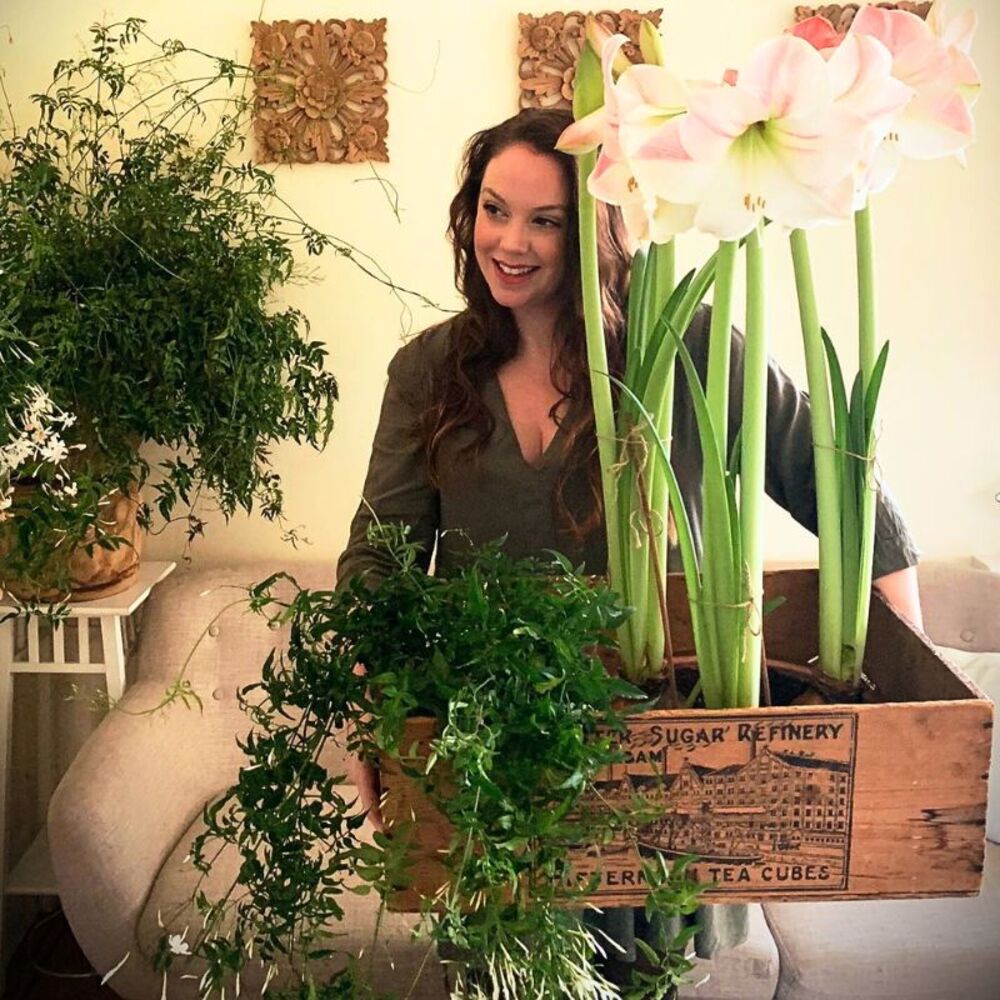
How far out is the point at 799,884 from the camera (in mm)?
643

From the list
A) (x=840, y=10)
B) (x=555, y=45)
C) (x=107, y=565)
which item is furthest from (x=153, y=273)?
(x=840, y=10)

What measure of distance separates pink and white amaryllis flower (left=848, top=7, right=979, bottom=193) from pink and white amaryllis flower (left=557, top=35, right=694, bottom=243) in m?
0.11

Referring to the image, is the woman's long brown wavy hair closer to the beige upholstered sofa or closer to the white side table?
the beige upholstered sofa

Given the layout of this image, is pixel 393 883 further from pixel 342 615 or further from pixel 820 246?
pixel 820 246

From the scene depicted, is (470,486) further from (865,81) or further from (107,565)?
(107,565)

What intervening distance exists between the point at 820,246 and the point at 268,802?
1.68 m

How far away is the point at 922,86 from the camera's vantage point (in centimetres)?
56

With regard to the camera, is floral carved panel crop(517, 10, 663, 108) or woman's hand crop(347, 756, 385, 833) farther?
floral carved panel crop(517, 10, 663, 108)

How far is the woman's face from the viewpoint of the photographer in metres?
1.03

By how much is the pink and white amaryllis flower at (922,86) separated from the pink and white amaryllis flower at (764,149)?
0.19 ft

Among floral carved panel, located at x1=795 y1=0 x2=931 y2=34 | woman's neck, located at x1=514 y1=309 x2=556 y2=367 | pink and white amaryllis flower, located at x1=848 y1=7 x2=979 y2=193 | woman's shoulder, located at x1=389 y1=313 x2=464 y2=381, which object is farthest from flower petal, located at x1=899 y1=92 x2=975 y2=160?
floral carved panel, located at x1=795 y1=0 x2=931 y2=34

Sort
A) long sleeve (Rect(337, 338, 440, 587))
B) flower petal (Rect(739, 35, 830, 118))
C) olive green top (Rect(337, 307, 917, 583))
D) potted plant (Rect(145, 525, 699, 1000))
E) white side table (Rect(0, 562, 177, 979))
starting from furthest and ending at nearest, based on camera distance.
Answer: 1. white side table (Rect(0, 562, 177, 979))
2. long sleeve (Rect(337, 338, 440, 587))
3. olive green top (Rect(337, 307, 917, 583))
4. potted plant (Rect(145, 525, 699, 1000))
5. flower petal (Rect(739, 35, 830, 118))

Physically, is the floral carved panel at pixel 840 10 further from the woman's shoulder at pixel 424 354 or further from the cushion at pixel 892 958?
the cushion at pixel 892 958

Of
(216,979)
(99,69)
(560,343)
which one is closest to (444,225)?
(99,69)
